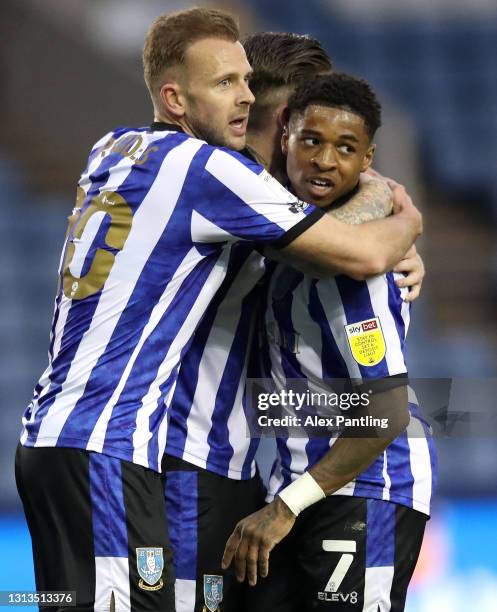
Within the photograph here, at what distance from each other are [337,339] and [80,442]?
27.7 inches

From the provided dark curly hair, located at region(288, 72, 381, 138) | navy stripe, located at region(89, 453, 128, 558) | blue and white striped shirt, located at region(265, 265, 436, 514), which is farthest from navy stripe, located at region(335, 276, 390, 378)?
navy stripe, located at region(89, 453, 128, 558)

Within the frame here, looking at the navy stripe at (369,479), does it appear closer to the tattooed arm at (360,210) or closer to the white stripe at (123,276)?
the tattooed arm at (360,210)

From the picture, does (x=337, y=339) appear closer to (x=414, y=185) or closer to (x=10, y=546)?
(x=10, y=546)

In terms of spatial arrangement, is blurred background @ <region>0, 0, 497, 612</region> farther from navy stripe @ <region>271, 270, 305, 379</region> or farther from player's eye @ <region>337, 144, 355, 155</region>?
player's eye @ <region>337, 144, 355, 155</region>

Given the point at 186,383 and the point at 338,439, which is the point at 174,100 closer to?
the point at 186,383

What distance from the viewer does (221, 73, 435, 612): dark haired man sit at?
2688mm

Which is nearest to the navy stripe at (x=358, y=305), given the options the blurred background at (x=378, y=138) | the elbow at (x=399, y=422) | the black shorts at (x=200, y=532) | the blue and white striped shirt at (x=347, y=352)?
the blue and white striped shirt at (x=347, y=352)

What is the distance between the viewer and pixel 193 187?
8.64ft

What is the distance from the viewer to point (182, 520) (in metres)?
2.89

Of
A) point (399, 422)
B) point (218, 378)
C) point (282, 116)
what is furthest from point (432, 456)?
point (282, 116)

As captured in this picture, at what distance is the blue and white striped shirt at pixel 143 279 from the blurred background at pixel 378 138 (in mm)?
4902

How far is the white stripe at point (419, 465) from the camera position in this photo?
285 cm

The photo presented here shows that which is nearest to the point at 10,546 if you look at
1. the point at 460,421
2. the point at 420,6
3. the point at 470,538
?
the point at 470,538

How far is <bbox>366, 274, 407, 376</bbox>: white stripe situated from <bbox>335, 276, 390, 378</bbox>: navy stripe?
0.04ft
